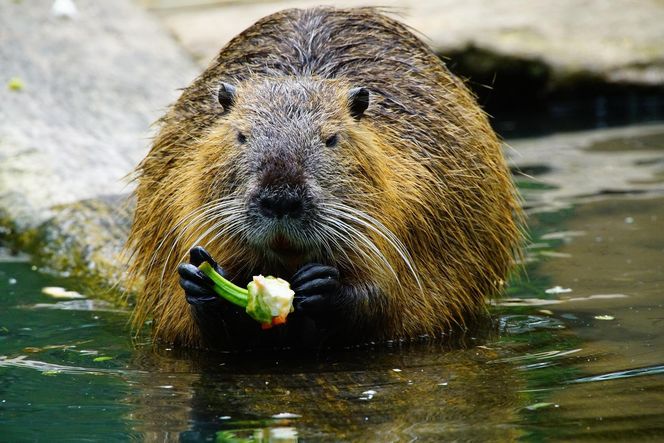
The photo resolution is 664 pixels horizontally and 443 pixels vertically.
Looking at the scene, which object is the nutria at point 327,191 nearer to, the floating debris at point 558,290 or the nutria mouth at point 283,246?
the nutria mouth at point 283,246

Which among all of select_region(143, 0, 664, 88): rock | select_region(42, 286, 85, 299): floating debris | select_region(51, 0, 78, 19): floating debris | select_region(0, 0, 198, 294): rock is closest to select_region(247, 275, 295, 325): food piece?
select_region(42, 286, 85, 299): floating debris

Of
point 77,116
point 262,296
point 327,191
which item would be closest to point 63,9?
point 77,116

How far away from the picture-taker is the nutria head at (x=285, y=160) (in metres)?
4.69


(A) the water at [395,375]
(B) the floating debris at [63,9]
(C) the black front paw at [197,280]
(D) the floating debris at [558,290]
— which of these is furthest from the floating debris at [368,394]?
(B) the floating debris at [63,9]

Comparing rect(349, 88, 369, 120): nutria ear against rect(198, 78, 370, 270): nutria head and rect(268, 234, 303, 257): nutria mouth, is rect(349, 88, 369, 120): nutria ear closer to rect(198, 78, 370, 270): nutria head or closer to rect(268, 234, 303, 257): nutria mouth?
rect(198, 78, 370, 270): nutria head

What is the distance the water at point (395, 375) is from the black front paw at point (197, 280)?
31 cm

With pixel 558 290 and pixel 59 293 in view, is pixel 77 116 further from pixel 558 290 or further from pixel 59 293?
pixel 558 290

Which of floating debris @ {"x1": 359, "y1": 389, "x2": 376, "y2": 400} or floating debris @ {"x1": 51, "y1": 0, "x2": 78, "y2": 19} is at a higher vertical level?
floating debris @ {"x1": 51, "y1": 0, "x2": 78, "y2": 19}

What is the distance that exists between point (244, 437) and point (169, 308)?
173 centimetres

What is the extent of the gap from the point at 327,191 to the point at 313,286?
1.30ft

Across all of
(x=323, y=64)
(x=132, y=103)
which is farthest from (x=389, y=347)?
→ (x=132, y=103)

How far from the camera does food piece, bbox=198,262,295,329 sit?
4.80 m

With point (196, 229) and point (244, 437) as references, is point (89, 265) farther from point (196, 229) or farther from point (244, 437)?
point (244, 437)

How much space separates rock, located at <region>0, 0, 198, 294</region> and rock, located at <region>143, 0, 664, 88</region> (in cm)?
91
